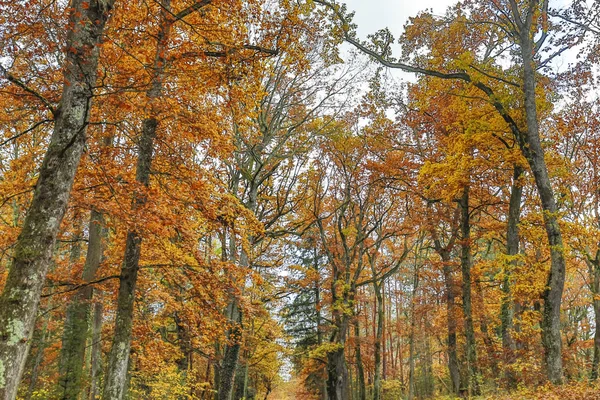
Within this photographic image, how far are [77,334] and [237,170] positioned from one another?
696cm

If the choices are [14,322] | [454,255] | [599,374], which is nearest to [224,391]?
[14,322]

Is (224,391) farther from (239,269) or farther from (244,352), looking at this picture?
(244,352)

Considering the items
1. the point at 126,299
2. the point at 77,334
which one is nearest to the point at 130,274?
the point at 126,299

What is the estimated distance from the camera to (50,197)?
178 inches

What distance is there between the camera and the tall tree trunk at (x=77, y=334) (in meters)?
8.90

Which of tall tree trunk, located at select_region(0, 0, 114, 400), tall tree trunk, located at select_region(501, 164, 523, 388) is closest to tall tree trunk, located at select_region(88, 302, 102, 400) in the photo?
tall tree trunk, located at select_region(0, 0, 114, 400)

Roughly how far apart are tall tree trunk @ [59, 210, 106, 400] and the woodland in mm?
54

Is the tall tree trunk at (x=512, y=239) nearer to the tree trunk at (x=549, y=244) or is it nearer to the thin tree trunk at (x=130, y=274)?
the tree trunk at (x=549, y=244)

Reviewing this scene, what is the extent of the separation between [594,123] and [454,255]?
9.61 m

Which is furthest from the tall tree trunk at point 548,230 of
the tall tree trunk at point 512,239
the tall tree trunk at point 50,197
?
the tall tree trunk at point 50,197

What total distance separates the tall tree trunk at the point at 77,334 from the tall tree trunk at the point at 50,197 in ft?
13.7

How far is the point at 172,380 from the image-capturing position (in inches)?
521

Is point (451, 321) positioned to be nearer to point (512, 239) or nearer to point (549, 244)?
point (512, 239)

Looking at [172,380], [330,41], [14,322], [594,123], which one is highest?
[594,123]
